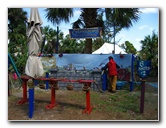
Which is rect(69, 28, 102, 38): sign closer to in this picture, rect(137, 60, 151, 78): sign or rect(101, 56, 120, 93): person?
rect(101, 56, 120, 93): person

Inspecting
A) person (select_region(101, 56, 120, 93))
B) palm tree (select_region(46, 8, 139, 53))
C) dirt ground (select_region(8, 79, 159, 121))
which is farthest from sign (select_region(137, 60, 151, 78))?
palm tree (select_region(46, 8, 139, 53))

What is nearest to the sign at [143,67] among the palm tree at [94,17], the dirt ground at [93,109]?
the dirt ground at [93,109]

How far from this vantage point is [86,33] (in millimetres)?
7926

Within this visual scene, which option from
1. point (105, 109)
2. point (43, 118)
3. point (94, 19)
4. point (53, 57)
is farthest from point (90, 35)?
point (43, 118)

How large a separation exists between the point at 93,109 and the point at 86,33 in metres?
3.76

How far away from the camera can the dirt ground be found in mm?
4344

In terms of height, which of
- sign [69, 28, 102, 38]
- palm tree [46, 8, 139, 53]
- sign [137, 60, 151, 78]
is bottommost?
sign [137, 60, 151, 78]

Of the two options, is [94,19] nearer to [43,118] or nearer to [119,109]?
[119,109]

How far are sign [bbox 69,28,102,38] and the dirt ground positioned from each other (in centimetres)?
251

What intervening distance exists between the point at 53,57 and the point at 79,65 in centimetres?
111

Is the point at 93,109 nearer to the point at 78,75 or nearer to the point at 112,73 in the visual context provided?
the point at 112,73

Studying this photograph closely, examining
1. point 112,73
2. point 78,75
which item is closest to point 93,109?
point 112,73

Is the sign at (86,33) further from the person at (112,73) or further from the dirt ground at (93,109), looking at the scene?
the dirt ground at (93,109)

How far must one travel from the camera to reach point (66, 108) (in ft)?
16.0
